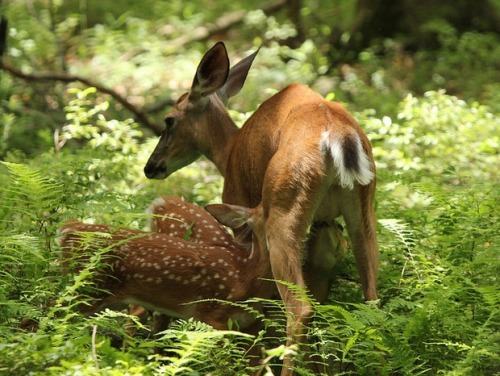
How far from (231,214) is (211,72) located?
1588 mm

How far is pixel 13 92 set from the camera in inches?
420

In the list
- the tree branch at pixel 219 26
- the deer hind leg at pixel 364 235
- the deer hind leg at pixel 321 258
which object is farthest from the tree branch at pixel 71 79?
the deer hind leg at pixel 364 235

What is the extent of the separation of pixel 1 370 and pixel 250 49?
29.9 ft

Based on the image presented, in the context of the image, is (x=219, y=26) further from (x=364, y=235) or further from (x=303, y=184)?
(x=303, y=184)

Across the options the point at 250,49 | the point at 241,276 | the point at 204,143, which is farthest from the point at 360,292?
the point at 250,49

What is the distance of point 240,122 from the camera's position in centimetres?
873

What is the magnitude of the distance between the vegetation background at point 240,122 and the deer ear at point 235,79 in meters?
0.52

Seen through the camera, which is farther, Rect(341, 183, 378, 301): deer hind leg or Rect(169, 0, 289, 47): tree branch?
Rect(169, 0, 289, 47): tree branch

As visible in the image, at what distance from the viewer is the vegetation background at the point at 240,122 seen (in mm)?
5305

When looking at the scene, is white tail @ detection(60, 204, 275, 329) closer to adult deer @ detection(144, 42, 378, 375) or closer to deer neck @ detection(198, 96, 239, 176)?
adult deer @ detection(144, 42, 378, 375)

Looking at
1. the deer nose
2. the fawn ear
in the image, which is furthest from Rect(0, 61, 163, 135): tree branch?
the fawn ear

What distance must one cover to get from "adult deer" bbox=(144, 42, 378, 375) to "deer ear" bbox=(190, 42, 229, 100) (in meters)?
0.62

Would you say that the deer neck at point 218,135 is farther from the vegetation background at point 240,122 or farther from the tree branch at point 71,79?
the tree branch at point 71,79

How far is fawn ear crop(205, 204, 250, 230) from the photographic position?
6281mm
